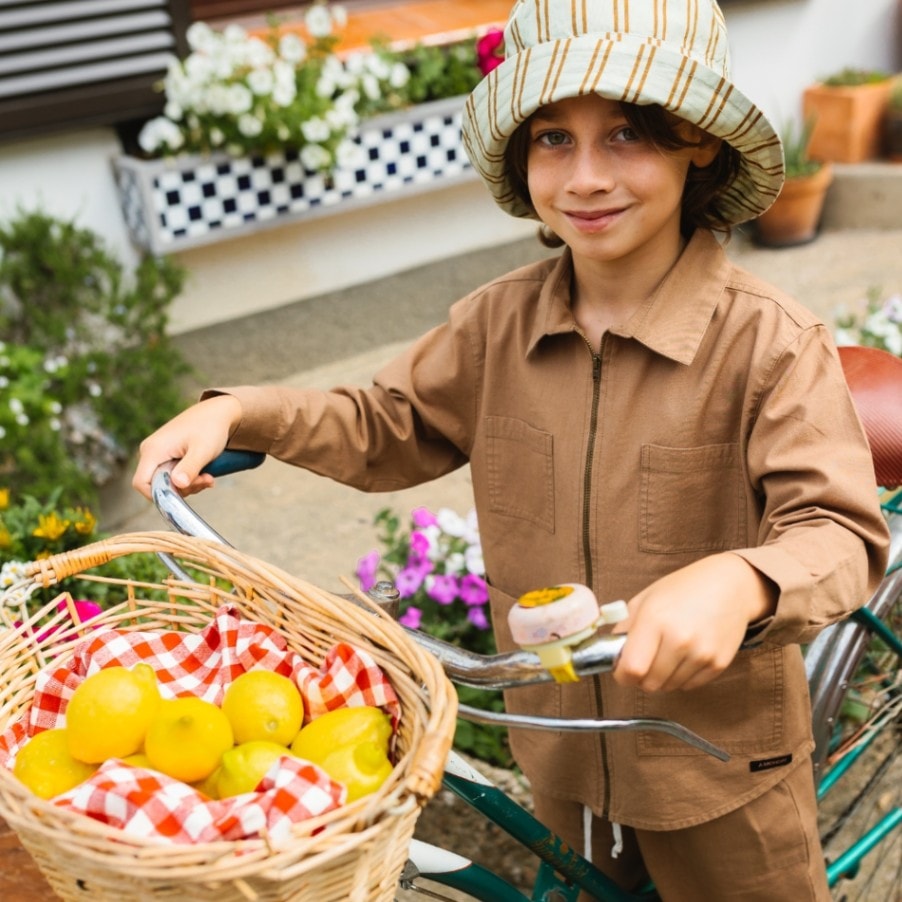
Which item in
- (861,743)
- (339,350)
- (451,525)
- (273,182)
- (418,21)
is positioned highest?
(418,21)

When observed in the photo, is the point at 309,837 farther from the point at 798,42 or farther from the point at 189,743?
the point at 798,42

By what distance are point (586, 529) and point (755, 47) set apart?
5.14m

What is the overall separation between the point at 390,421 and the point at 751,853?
0.81 meters

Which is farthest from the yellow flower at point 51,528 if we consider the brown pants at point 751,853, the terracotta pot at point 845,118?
the terracotta pot at point 845,118

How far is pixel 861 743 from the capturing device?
85.2 inches

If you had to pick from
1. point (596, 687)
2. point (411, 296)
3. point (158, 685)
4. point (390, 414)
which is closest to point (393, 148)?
point (411, 296)

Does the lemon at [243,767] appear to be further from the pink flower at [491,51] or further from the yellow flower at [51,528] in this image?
the yellow flower at [51,528]

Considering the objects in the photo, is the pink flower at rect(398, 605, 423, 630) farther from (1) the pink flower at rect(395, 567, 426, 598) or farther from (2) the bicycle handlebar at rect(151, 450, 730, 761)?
(2) the bicycle handlebar at rect(151, 450, 730, 761)

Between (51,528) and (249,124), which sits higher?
(249,124)

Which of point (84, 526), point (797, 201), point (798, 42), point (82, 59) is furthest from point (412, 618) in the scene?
point (798, 42)

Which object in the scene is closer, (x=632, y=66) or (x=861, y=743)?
(x=632, y=66)

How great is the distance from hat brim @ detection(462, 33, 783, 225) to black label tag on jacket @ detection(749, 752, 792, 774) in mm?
775

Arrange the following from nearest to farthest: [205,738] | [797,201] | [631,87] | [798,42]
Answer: [205,738] → [631,87] → [797,201] → [798,42]

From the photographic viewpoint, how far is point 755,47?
603 cm
